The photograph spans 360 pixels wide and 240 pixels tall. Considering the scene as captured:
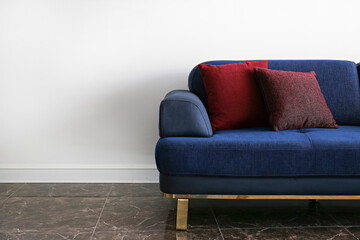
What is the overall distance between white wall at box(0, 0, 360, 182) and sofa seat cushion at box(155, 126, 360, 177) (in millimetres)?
1013

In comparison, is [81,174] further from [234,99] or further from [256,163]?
[256,163]

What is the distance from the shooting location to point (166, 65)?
2.91 metres

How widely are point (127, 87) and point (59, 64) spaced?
498 mm

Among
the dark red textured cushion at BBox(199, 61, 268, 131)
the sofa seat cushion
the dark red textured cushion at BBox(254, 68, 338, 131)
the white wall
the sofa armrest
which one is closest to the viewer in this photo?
the sofa seat cushion

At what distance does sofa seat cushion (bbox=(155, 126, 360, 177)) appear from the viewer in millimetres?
1921

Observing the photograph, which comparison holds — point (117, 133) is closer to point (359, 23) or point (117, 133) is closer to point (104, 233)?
point (104, 233)

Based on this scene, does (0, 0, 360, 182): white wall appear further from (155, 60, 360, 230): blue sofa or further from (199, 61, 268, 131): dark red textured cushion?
(155, 60, 360, 230): blue sofa

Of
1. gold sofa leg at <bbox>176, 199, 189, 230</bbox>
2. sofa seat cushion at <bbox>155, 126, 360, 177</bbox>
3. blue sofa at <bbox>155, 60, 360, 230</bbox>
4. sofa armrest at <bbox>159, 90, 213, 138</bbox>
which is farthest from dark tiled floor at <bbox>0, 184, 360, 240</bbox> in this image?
sofa armrest at <bbox>159, 90, 213, 138</bbox>

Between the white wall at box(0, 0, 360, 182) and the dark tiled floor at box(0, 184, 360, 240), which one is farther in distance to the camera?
the white wall at box(0, 0, 360, 182)

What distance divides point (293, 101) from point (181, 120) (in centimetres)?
67

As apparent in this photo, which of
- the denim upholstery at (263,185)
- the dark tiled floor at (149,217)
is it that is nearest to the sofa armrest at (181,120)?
the denim upholstery at (263,185)

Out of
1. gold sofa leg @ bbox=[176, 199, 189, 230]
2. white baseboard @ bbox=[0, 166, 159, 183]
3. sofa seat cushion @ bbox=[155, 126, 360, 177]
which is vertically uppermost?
sofa seat cushion @ bbox=[155, 126, 360, 177]

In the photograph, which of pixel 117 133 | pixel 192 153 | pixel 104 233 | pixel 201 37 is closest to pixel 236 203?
pixel 192 153

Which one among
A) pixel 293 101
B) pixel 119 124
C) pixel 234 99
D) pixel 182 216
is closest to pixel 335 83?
Result: pixel 293 101
